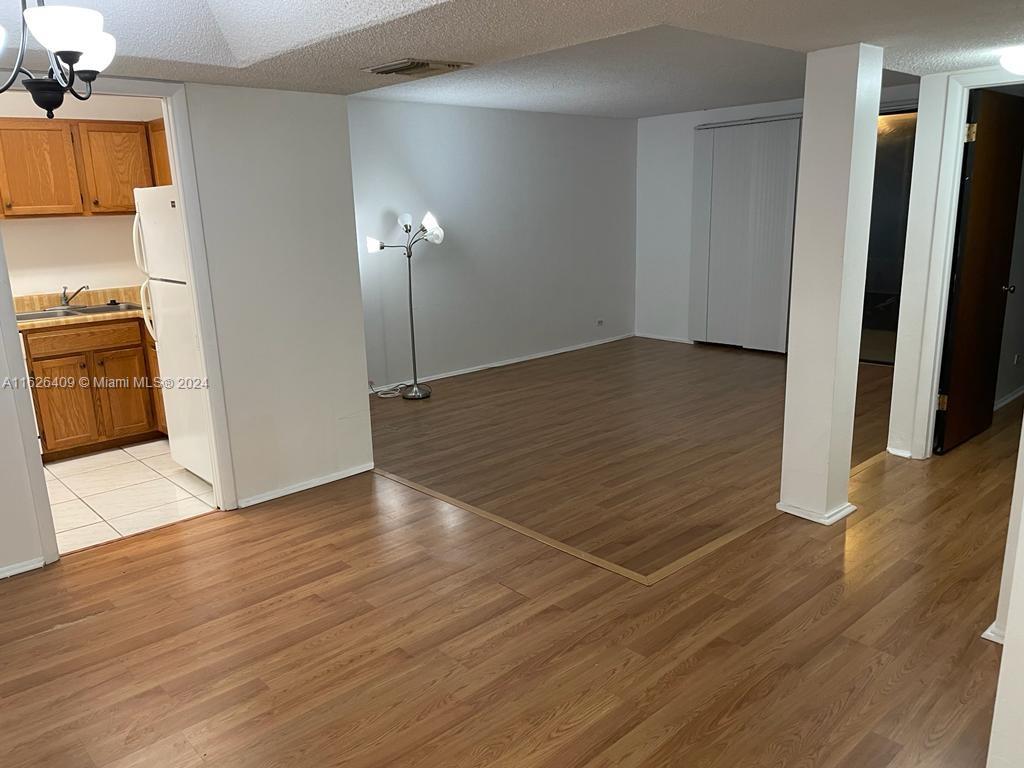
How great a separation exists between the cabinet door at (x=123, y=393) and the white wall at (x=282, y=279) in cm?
160

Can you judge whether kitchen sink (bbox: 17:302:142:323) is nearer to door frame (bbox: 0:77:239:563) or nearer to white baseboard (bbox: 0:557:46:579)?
door frame (bbox: 0:77:239:563)

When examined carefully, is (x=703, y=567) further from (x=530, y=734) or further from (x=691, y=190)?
(x=691, y=190)

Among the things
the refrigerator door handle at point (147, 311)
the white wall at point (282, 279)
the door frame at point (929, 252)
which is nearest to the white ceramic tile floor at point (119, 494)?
the white wall at point (282, 279)

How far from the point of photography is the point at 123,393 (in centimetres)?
512

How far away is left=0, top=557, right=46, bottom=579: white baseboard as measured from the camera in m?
3.36

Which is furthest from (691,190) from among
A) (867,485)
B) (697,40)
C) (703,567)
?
(703,567)

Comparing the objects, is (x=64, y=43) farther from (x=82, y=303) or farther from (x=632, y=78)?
(x=632, y=78)

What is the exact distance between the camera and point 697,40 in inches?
164

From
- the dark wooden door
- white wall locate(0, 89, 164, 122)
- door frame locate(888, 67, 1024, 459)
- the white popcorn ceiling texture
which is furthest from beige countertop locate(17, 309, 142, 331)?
the dark wooden door

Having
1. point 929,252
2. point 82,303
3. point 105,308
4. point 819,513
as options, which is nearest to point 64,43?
point 819,513

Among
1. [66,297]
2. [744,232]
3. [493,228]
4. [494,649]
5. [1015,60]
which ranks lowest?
[494,649]

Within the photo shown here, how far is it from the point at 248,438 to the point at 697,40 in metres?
3.29

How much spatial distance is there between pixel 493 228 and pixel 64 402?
3923 mm

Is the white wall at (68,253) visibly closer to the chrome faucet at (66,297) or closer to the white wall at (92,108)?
the chrome faucet at (66,297)
